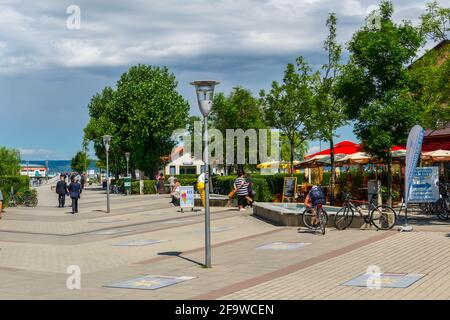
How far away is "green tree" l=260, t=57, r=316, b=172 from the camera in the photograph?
33.1 metres

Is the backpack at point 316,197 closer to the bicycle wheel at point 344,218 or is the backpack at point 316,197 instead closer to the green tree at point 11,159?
the bicycle wheel at point 344,218

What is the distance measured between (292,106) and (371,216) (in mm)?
17950

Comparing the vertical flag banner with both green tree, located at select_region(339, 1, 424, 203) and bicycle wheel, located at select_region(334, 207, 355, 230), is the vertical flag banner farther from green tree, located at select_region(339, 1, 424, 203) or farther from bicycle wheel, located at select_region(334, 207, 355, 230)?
green tree, located at select_region(339, 1, 424, 203)

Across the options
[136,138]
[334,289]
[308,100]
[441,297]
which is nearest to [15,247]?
[334,289]

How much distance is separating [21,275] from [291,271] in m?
4.89

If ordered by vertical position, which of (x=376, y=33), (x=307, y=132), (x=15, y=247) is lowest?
(x=15, y=247)

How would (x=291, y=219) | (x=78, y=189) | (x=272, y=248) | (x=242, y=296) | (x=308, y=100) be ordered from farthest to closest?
(x=308, y=100) → (x=78, y=189) → (x=291, y=219) → (x=272, y=248) → (x=242, y=296)

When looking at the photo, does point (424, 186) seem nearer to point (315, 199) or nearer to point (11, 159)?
point (315, 199)

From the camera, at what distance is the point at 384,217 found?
16.1 meters

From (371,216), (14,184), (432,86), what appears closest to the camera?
(371,216)

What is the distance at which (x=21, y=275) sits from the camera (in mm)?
10547

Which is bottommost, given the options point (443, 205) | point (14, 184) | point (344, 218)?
point (344, 218)

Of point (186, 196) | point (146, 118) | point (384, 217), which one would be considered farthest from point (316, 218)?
point (146, 118)

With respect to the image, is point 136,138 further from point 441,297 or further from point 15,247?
point 441,297
